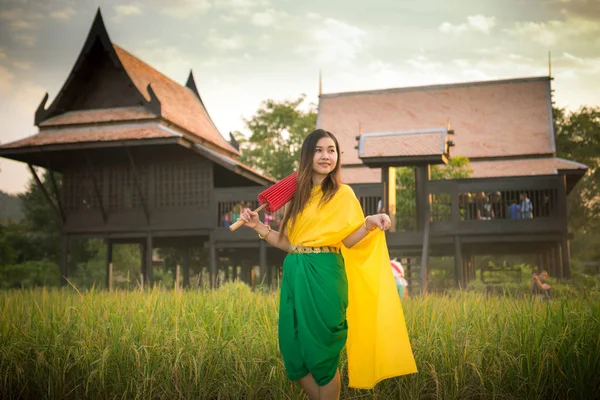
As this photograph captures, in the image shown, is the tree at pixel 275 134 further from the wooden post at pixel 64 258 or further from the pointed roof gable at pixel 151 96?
the wooden post at pixel 64 258

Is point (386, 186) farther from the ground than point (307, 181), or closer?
farther from the ground

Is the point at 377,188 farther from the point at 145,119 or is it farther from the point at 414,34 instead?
the point at 414,34

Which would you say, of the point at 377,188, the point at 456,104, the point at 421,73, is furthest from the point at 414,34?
the point at 377,188

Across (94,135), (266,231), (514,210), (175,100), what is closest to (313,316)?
(266,231)

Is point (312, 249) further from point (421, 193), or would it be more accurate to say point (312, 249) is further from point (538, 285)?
point (421, 193)

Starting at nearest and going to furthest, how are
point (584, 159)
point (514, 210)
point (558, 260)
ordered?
1. point (514, 210)
2. point (558, 260)
3. point (584, 159)

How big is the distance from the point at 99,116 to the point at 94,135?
45.2 inches

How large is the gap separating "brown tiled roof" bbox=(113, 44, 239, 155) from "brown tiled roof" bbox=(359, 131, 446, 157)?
6.25 metres

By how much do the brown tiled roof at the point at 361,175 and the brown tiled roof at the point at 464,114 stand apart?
308 millimetres

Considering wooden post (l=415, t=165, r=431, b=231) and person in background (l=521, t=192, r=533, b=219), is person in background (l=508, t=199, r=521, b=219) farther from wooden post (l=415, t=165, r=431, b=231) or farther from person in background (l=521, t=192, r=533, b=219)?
wooden post (l=415, t=165, r=431, b=231)

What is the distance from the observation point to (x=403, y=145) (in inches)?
531

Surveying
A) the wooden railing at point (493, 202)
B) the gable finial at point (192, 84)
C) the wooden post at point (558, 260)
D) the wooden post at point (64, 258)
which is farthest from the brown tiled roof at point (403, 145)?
the gable finial at point (192, 84)

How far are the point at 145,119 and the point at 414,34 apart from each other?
9378mm

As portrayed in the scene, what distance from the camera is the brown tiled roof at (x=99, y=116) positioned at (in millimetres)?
17234
